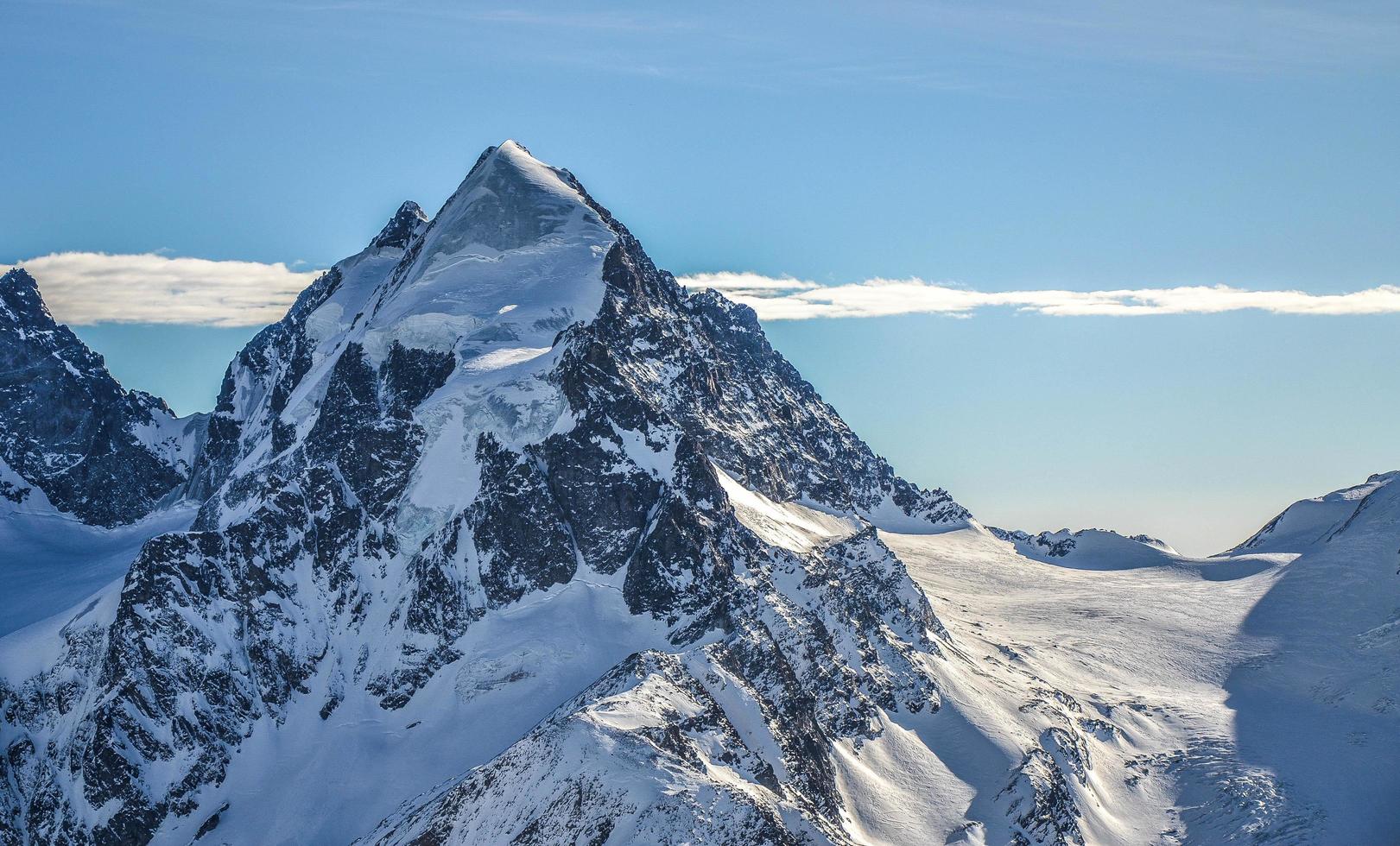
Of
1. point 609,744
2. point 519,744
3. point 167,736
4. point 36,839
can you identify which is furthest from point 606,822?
point 36,839

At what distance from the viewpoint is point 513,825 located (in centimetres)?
16025

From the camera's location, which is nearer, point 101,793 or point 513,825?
point 513,825

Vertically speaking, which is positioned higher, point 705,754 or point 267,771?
point 705,754

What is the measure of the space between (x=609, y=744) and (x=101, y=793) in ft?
249

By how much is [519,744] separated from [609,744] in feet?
47.1

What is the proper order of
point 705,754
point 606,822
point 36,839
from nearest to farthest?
point 606,822, point 705,754, point 36,839

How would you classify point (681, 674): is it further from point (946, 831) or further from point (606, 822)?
point (946, 831)

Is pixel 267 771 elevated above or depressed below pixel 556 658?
below

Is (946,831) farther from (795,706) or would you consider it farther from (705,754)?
(705,754)

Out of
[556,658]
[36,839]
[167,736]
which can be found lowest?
[36,839]

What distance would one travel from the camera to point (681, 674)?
184 meters

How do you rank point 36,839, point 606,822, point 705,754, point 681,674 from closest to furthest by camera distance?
point 606,822 → point 705,754 → point 681,674 → point 36,839

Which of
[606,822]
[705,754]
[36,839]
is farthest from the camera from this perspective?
[36,839]

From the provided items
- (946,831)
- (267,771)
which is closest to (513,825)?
(267,771)
